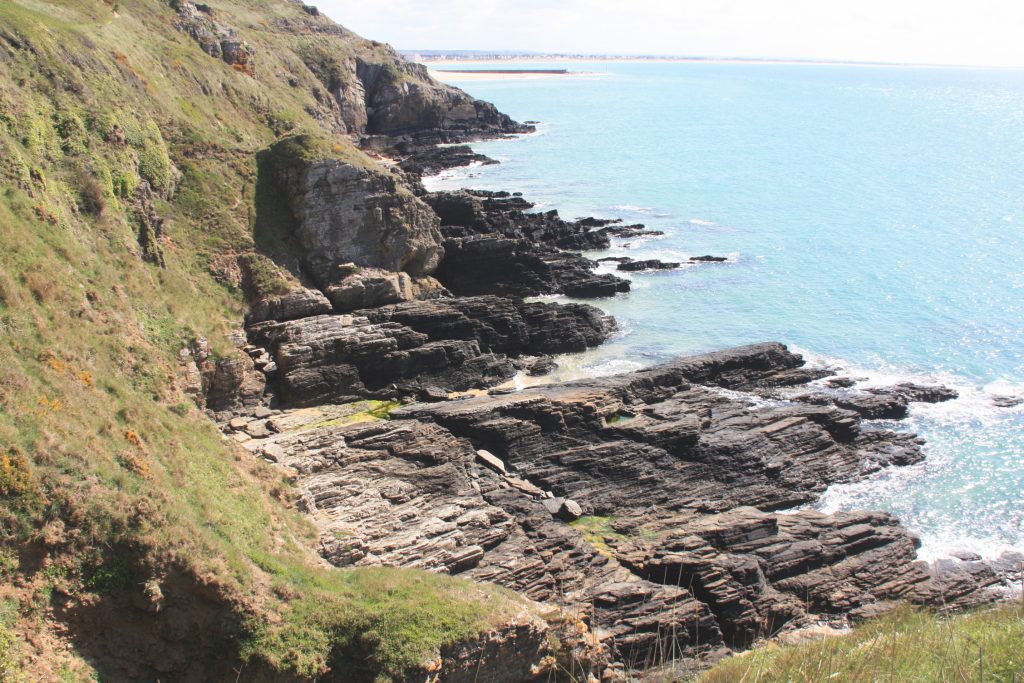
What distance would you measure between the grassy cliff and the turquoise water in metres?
18.4

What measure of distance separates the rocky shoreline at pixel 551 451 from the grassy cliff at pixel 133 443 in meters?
1.94

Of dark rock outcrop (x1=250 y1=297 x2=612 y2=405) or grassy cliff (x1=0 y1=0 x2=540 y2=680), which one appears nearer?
grassy cliff (x1=0 y1=0 x2=540 y2=680)

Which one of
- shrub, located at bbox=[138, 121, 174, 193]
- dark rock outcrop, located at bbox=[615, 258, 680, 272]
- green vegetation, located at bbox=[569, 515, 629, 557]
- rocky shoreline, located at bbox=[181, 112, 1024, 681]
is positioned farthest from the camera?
dark rock outcrop, located at bbox=[615, 258, 680, 272]

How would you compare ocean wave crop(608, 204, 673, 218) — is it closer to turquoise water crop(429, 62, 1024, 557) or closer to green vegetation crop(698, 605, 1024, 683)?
turquoise water crop(429, 62, 1024, 557)

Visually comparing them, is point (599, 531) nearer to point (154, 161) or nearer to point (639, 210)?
point (154, 161)

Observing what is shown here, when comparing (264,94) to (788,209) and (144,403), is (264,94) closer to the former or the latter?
(144,403)

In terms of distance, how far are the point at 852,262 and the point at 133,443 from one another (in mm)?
52481

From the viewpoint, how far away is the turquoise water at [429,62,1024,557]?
107 ft

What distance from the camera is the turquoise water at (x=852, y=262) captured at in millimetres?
32500

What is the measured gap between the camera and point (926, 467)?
1261 inches

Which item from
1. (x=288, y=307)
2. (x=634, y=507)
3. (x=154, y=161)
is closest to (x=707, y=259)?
(x=288, y=307)

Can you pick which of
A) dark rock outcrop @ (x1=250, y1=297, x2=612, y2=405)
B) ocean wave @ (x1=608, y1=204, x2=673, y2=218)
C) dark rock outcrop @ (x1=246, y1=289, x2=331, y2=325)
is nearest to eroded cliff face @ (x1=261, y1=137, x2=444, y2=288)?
dark rock outcrop @ (x1=246, y1=289, x2=331, y2=325)

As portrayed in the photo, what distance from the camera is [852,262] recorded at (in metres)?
58.5

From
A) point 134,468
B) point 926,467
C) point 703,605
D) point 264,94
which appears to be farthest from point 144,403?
point 264,94
